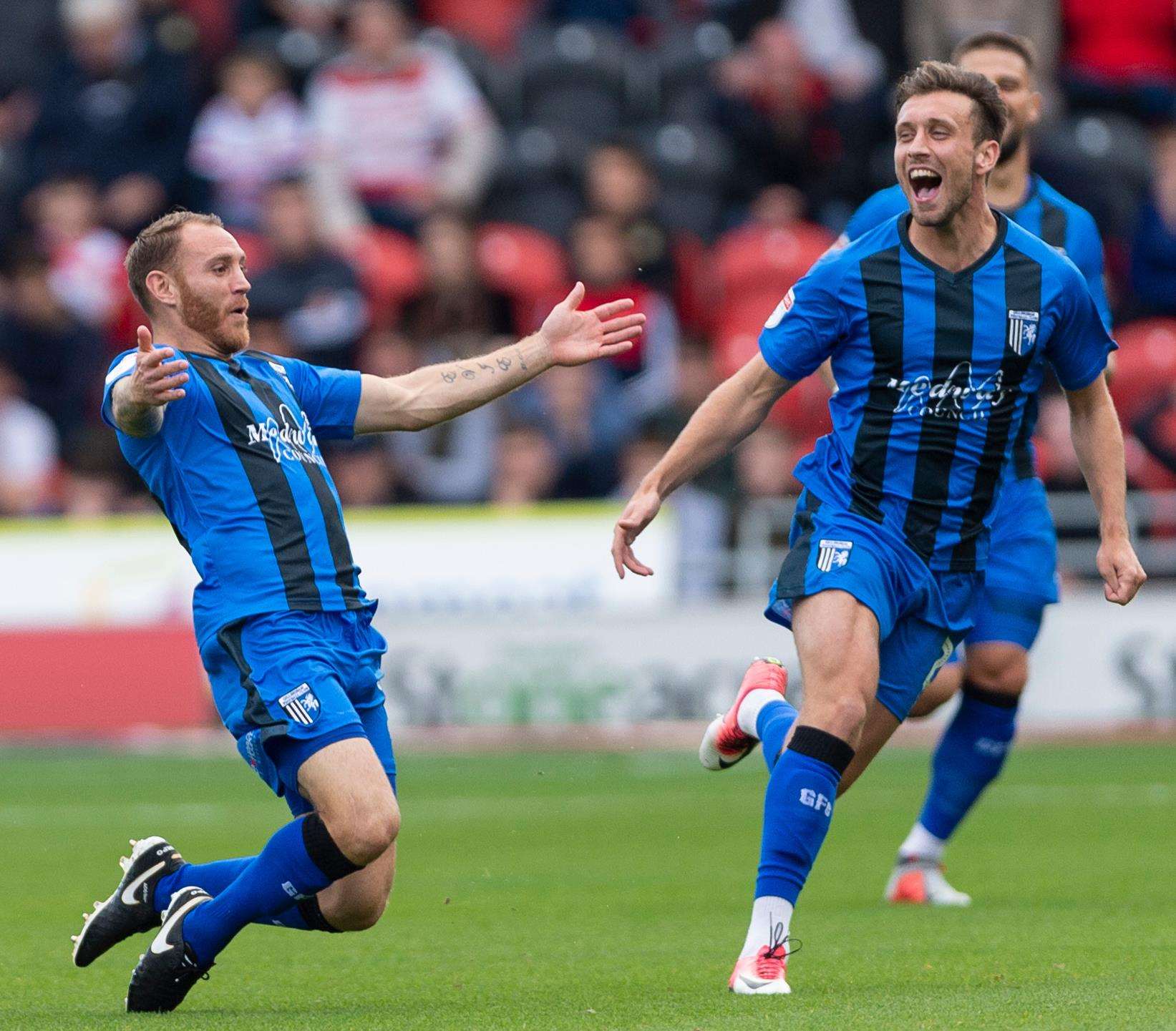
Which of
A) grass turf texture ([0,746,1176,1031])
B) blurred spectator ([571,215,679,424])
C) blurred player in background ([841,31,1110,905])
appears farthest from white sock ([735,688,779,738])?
blurred spectator ([571,215,679,424])

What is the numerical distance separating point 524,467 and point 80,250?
483cm

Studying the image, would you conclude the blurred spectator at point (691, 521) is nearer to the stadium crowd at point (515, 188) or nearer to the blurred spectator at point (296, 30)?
the stadium crowd at point (515, 188)

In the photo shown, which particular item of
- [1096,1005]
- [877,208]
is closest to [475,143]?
[877,208]

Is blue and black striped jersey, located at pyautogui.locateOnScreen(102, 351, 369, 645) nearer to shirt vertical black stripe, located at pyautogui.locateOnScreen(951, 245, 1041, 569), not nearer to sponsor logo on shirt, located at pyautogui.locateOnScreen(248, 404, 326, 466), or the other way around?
sponsor logo on shirt, located at pyautogui.locateOnScreen(248, 404, 326, 466)

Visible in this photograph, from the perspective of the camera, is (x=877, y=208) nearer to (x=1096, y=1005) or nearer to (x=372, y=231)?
(x=1096, y=1005)

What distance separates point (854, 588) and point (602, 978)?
4.11 ft

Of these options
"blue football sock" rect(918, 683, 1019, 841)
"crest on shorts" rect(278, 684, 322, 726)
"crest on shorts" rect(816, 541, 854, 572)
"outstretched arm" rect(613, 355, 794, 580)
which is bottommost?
"blue football sock" rect(918, 683, 1019, 841)

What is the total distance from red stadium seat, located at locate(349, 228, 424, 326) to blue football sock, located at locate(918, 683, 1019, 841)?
9.27 metres

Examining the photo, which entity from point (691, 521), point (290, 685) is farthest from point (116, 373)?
point (691, 521)

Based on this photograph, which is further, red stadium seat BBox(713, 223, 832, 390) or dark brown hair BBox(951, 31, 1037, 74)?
red stadium seat BBox(713, 223, 832, 390)

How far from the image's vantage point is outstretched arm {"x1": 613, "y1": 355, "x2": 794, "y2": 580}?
5828 mm

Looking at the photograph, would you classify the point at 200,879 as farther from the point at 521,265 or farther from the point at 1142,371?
the point at 521,265

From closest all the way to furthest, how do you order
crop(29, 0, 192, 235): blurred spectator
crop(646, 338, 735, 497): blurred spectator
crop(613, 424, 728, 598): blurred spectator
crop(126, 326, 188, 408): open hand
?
crop(126, 326, 188, 408): open hand, crop(613, 424, 728, 598): blurred spectator, crop(646, 338, 735, 497): blurred spectator, crop(29, 0, 192, 235): blurred spectator

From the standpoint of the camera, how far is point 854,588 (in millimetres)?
5777
